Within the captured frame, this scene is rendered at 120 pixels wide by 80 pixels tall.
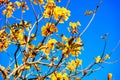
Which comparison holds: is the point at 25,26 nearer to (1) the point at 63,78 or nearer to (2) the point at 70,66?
(2) the point at 70,66

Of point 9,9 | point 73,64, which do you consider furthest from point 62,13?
point 9,9

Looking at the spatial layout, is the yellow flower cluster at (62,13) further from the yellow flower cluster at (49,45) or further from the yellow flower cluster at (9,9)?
the yellow flower cluster at (9,9)

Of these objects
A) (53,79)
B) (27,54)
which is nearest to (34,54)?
(27,54)

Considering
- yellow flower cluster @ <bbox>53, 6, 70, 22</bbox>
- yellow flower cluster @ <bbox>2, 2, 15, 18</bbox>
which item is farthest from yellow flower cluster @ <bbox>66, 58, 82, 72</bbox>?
yellow flower cluster @ <bbox>2, 2, 15, 18</bbox>

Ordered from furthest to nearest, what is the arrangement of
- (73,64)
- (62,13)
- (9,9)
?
(9,9)
(73,64)
(62,13)

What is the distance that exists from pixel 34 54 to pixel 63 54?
1314mm

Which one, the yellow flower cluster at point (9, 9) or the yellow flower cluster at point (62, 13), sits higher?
the yellow flower cluster at point (9, 9)

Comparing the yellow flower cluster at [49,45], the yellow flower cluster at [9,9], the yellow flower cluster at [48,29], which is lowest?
the yellow flower cluster at [49,45]

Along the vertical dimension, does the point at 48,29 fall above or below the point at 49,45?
above

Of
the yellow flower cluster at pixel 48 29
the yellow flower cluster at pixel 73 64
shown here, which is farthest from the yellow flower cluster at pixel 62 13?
the yellow flower cluster at pixel 73 64

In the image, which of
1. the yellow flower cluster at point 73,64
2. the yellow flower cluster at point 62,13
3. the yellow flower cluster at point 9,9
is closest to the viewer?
the yellow flower cluster at point 62,13

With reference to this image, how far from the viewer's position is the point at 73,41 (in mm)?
3152

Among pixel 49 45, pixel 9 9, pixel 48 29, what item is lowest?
pixel 49 45

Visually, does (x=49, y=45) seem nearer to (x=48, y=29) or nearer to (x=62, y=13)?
(x=48, y=29)
